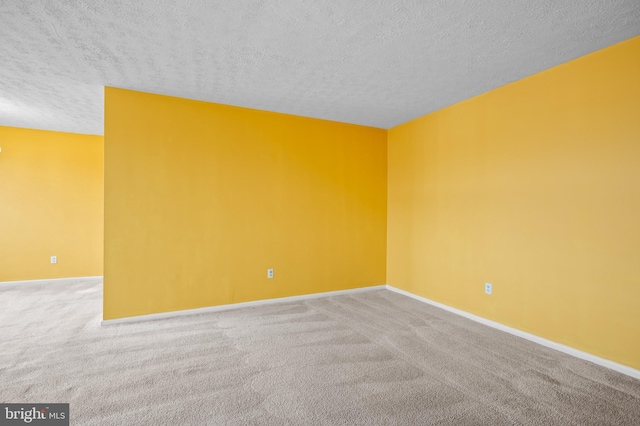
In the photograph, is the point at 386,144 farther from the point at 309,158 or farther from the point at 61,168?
the point at 61,168

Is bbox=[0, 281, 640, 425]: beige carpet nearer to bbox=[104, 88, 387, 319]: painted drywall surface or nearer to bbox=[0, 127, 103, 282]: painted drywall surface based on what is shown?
bbox=[104, 88, 387, 319]: painted drywall surface

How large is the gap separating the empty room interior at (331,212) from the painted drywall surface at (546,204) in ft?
0.06

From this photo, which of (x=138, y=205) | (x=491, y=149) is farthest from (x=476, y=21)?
(x=138, y=205)

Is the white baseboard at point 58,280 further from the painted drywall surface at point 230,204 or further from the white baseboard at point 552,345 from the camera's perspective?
the white baseboard at point 552,345

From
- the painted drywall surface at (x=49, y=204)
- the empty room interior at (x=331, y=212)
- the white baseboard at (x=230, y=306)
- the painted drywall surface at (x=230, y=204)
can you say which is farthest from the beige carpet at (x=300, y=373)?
the painted drywall surface at (x=49, y=204)

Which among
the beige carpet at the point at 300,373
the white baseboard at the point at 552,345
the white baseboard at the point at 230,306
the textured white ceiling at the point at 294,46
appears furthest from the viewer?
the white baseboard at the point at 230,306

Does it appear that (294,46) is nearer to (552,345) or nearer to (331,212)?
(331,212)

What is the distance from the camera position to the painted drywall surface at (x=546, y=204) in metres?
2.47

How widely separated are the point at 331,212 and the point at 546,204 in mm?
2578

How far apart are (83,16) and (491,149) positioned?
3.78 meters

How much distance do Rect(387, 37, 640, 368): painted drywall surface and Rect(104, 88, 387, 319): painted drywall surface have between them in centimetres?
107

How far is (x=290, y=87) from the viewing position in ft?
11.2

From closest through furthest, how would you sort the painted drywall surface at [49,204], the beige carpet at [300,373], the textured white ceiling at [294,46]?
the beige carpet at [300,373]
the textured white ceiling at [294,46]
the painted drywall surface at [49,204]

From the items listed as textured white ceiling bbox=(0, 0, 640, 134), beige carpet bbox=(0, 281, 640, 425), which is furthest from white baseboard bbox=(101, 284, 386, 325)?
textured white ceiling bbox=(0, 0, 640, 134)
